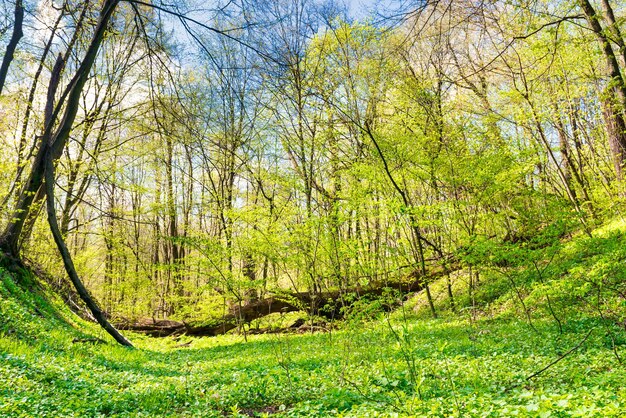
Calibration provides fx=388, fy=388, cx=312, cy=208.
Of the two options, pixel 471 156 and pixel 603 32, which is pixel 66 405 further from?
pixel 471 156

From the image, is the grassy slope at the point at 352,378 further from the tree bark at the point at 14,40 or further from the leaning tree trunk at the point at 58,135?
the tree bark at the point at 14,40

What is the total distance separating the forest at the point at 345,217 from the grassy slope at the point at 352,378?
0.11 feet

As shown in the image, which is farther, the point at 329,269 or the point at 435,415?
the point at 329,269

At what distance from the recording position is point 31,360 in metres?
4.18

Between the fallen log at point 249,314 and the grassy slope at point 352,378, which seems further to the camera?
the fallen log at point 249,314

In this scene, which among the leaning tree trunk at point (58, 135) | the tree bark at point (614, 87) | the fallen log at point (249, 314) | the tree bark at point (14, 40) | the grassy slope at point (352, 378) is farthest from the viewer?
the fallen log at point (249, 314)

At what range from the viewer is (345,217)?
9430mm

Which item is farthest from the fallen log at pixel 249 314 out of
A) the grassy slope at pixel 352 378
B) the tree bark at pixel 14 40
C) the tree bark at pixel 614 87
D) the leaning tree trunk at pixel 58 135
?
the tree bark at pixel 14 40

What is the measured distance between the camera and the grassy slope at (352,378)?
9.49 ft

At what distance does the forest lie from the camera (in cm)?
312

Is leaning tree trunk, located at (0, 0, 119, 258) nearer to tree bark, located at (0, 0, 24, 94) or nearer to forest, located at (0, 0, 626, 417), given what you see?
forest, located at (0, 0, 626, 417)

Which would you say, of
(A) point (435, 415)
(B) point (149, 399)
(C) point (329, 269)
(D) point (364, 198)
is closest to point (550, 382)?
(A) point (435, 415)

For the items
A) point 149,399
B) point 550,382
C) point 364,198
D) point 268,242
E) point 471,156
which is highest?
point 471,156

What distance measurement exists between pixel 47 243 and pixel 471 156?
1208cm
